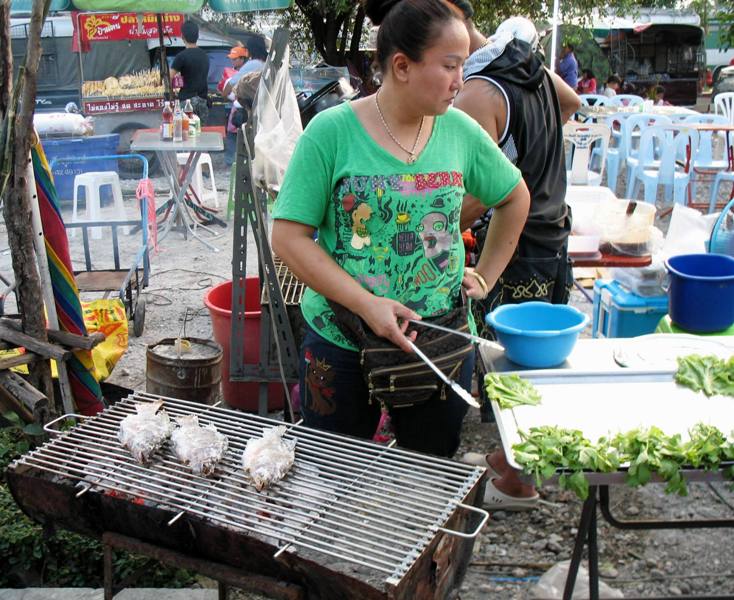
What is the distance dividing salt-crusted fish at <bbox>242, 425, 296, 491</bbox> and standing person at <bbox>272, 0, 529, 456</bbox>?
0.24m

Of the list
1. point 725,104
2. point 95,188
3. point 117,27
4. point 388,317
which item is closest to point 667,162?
point 725,104

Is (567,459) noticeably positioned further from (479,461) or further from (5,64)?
(5,64)

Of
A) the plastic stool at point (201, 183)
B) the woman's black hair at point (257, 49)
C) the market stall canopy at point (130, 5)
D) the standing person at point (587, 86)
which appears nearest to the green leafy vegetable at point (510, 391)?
the plastic stool at point (201, 183)

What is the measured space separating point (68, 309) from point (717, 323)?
2.63m

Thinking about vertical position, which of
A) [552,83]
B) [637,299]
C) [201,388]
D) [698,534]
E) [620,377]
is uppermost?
[552,83]

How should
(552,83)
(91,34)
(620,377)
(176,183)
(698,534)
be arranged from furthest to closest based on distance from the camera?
(91,34) → (176,183) → (698,534) → (552,83) → (620,377)

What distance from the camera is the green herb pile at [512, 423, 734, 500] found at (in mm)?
1888

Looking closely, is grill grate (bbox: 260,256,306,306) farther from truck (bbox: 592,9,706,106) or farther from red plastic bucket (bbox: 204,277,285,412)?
truck (bbox: 592,9,706,106)

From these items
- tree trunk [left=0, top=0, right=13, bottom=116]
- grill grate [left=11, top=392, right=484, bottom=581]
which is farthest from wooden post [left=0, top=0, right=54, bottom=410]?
grill grate [left=11, top=392, right=484, bottom=581]

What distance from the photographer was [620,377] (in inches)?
92.8

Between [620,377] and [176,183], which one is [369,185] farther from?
[176,183]

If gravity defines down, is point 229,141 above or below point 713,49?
below

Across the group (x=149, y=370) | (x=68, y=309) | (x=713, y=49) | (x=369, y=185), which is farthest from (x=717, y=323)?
(x=713, y=49)

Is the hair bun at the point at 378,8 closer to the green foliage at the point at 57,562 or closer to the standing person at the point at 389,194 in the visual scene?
the standing person at the point at 389,194
